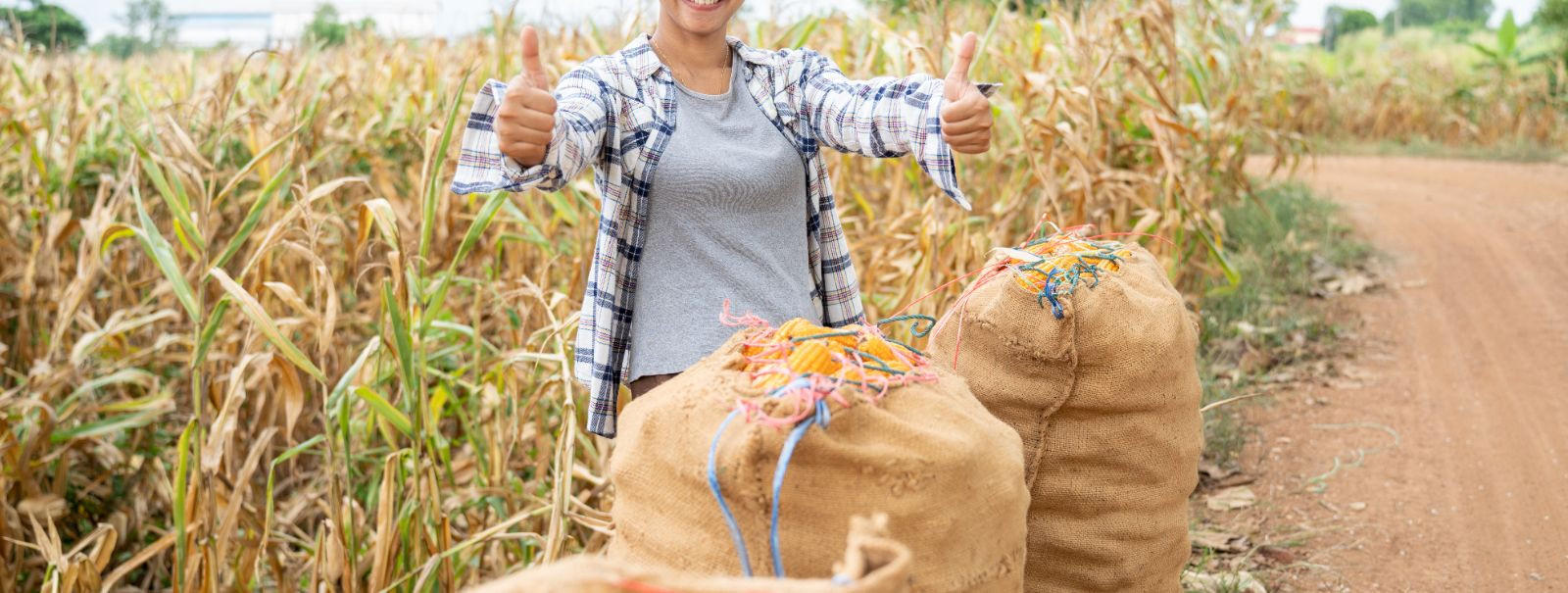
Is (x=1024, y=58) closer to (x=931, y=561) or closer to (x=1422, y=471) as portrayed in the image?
(x=1422, y=471)

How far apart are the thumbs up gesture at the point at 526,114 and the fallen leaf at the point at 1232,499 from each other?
2.35 metres

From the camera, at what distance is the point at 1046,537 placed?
6.29ft

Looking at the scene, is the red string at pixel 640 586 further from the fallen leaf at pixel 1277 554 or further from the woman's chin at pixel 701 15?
the fallen leaf at pixel 1277 554

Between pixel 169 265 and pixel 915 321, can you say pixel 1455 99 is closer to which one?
pixel 915 321

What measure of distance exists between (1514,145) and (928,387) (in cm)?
1155

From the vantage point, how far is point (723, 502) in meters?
1.30

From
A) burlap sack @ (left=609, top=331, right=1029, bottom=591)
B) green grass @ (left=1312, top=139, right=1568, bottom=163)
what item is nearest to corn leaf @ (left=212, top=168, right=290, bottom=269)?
burlap sack @ (left=609, top=331, right=1029, bottom=591)

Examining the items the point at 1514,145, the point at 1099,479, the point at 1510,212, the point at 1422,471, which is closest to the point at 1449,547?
the point at 1422,471

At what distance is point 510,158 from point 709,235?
366 millimetres

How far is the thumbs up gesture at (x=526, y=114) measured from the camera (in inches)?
62.9

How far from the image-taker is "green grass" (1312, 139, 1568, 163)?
34.2ft

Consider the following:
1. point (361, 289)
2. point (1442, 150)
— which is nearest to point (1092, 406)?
point (361, 289)

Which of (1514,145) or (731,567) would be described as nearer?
(731,567)

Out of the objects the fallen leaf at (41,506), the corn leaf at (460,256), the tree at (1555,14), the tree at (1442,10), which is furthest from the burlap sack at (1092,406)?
the tree at (1442,10)
